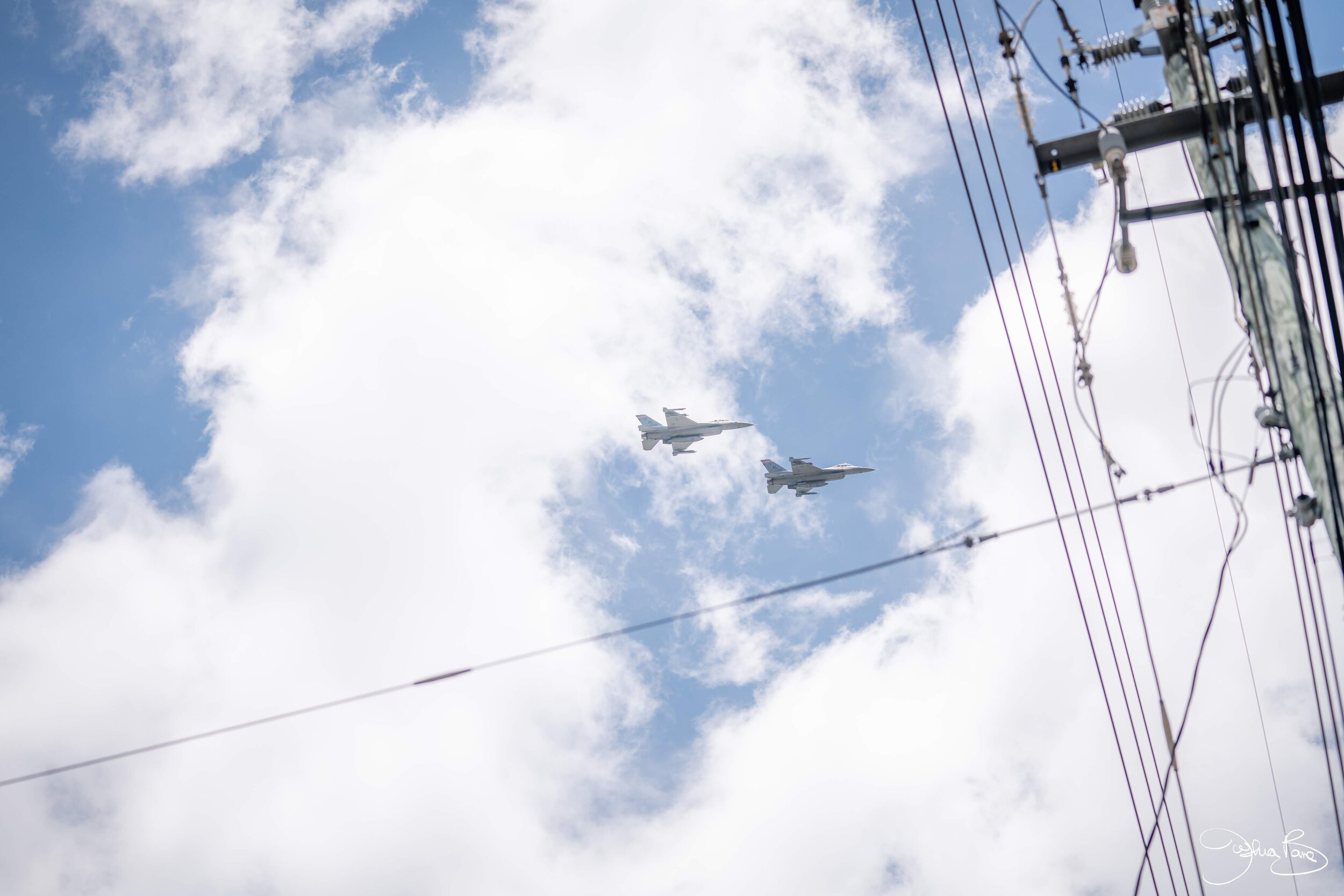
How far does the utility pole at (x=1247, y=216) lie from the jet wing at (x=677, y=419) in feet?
181

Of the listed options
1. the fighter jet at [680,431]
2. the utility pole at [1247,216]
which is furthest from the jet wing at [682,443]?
the utility pole at [1247,216]

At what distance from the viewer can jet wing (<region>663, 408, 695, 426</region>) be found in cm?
6581

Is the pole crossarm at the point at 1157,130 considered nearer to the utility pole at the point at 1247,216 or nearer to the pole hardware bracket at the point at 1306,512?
the utility pole at the point at 1247,216

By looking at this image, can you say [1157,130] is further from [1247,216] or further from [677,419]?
[677,419]

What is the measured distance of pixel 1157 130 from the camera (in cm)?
949

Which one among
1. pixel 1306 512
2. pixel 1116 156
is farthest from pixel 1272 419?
pixel 1116 156

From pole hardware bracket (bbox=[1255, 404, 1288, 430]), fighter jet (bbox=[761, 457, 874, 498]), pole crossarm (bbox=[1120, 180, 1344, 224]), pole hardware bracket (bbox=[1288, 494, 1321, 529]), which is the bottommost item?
pole hardware bracket (bbox=[1288, 494, 1321, 529])

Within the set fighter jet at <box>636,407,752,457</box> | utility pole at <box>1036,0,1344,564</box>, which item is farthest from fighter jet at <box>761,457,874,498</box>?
utility pole at <box>1036,0,1344,564</box>

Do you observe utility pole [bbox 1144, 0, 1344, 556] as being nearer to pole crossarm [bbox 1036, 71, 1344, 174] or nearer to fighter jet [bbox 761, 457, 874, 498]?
pole crossarm [bbox 1036, 71, 1344, 174]

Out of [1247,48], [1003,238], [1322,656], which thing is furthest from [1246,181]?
[1322,656]

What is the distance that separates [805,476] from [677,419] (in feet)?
32.0

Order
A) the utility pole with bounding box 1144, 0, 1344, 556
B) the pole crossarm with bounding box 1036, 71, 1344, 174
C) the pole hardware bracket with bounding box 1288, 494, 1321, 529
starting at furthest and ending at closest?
the pole crossarm with bounding box 1036, 71, 1344, 174
the pole hardware bracket with bounding box 1288, 494, 1321, 529
the utility pole with bounding box 1144, 0, 1344, 556

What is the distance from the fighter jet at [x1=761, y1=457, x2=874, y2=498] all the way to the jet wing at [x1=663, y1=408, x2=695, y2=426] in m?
6.74

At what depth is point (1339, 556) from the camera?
7.64 meters
